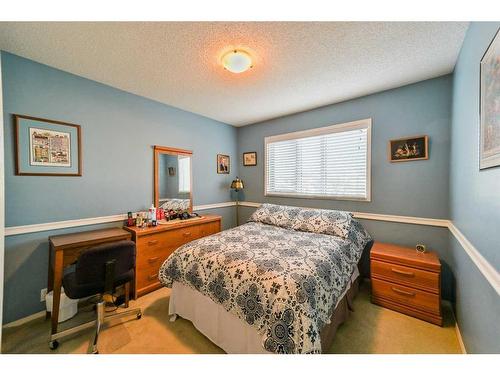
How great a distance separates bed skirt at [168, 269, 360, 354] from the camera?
1.33m

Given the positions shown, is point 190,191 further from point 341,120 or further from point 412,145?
point 412,145

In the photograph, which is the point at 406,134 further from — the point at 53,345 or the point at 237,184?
the point at 53,345

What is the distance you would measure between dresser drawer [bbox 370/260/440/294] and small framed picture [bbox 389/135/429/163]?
1229mm

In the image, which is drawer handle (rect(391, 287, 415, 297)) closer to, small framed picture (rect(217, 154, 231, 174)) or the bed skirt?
the bed skirt

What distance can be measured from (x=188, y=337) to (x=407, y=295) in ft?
6.90

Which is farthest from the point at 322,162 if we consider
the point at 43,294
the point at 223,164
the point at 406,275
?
the point at 43,294

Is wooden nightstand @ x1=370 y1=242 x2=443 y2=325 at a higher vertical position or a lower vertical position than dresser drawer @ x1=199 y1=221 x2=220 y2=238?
lower

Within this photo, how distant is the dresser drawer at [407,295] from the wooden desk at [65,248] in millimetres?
2758

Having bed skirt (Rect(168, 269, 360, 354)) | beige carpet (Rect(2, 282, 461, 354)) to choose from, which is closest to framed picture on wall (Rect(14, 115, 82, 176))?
beige carpet (Rect(2, 282, 461, 354))

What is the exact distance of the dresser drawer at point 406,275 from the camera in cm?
173

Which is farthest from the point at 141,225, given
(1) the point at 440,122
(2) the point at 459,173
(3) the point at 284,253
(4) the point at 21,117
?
(1) the point at 440,122

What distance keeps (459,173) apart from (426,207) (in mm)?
656

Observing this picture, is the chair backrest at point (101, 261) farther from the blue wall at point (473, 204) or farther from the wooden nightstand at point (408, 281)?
the wooden nightstand at point (408, 281)

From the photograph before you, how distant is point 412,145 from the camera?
7.11 feet
